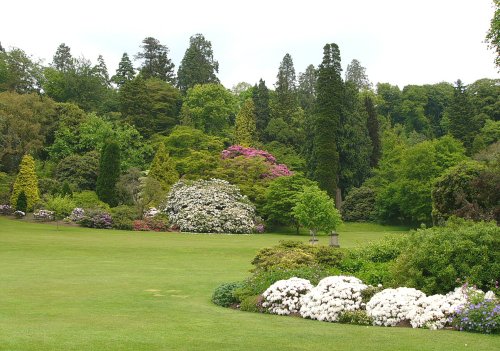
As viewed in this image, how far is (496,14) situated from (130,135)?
4260cm

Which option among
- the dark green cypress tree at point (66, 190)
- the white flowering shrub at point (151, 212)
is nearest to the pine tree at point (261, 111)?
the white flowering shrub at point (151, 212)

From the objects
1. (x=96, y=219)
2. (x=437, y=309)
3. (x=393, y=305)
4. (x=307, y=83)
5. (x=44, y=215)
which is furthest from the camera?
(x=307, y=83)

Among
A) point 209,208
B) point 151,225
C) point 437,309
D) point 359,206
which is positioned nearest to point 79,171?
point 151,225

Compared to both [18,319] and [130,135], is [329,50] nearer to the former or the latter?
[130,135]

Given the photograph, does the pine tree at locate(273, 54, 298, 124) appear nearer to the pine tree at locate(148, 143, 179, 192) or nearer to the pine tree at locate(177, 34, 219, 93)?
the pine tree at locate(177, 34, 219, 93)

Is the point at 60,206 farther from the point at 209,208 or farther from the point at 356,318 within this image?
the point at 356,318

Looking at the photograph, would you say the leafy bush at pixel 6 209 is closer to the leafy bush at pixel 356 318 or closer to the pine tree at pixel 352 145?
the pine tree at pixel 352 145

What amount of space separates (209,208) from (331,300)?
3623 centimetres

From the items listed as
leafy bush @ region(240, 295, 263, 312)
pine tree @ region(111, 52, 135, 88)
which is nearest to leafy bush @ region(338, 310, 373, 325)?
leafy bush @ region(240, 295, 263, 312)

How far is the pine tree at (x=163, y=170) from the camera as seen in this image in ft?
179

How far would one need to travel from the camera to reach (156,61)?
9219 centimetres

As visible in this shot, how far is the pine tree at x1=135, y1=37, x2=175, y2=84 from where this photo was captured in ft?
298

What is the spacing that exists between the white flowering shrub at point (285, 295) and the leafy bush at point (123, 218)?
3370 cm

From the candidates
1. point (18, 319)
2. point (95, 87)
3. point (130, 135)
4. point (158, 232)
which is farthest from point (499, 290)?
point (95, 87)
